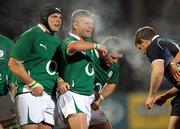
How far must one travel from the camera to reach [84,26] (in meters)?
7.35

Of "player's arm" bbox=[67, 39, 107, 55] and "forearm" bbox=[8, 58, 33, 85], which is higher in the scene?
"player's arm" bbox=[67, 39, 107, 55]

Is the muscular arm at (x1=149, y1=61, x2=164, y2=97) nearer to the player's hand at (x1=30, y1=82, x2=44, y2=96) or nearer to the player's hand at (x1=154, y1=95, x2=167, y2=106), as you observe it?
the player's hand at (x1=154, y1=95, x2=167, y2=106)

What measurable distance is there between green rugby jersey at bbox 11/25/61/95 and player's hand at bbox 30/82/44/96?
0.49ft

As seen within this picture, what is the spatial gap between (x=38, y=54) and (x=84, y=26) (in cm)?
71

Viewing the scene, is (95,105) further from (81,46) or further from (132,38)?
(132,38)

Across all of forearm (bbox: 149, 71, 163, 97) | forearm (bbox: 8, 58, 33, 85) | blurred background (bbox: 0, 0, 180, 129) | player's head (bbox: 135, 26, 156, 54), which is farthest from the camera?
→ blurred background (bbox: 0, 0, 180, 129)

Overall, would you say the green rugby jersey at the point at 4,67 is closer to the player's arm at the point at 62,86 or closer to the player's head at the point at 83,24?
the player's arm at the point at 62,86

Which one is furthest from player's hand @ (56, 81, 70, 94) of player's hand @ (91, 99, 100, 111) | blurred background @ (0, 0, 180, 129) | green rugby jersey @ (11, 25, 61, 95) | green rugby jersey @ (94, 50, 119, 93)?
blurred background @ (0, 0, 180, 129)

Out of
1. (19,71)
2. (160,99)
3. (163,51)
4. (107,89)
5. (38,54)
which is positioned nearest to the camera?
(19,71)

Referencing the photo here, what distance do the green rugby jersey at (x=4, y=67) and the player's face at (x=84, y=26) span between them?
92 centimetres

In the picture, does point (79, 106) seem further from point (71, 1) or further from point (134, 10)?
point (134, 10)

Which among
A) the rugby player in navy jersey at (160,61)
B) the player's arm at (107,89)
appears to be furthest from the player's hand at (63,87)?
the player's arm at (107,89)

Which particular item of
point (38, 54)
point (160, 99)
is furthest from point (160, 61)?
point (38, 54)

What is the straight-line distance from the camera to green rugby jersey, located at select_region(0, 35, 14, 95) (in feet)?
24.2
